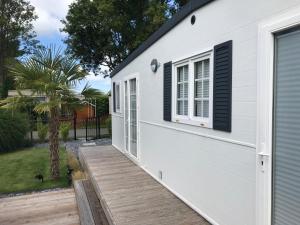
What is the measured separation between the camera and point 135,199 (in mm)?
4422

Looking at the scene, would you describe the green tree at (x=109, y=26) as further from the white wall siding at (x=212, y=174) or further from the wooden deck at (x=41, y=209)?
the white wall siding at (x=212, y=174)

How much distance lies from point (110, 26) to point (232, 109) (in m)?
15.4

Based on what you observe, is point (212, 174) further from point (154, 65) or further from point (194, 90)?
point (154, 65)

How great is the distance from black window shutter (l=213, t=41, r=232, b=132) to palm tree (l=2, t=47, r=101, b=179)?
4083mm

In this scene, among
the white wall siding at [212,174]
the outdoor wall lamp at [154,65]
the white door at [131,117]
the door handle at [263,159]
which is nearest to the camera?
the door handle at [263,159]

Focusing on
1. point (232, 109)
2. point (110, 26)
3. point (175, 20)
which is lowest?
point (232, 109)

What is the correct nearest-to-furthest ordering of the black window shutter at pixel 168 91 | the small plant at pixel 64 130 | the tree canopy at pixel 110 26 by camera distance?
the black window shutter at pixel 168 91 < the small plant at pixel 64 130 < the tree canopy at pixel 110 26

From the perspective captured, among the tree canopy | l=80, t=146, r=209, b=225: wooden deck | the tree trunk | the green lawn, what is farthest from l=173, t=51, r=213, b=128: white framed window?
the tree canopy

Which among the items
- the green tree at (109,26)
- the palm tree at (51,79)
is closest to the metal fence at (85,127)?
the green tree at (109,26)

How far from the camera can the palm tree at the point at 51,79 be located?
6.42 metres

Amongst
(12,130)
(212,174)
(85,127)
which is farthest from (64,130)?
(212,174)

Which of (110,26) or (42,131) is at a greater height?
(110,26)

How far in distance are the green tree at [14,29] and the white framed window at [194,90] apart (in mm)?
20536

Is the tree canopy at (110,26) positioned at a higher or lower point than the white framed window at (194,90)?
higher
